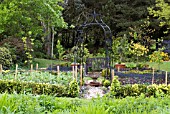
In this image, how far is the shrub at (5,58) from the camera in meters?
13.5

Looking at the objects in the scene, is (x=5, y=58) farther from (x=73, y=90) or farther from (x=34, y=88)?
(x=73, y=90)

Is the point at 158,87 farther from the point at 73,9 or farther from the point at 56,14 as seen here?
the point at 73,9

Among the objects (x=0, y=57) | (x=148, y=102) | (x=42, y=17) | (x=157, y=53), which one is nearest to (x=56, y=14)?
(x=42, y=17)

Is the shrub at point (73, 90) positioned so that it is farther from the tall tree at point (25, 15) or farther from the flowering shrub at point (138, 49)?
the tall tree at point (25, 15)

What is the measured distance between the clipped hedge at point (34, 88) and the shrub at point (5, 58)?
17.8 ft

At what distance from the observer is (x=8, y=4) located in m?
15.8

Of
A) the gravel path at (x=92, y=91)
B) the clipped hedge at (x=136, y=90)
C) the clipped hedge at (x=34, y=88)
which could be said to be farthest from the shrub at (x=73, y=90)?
the clipped hedge at (x=136, y=90)

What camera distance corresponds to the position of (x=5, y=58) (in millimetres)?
13859

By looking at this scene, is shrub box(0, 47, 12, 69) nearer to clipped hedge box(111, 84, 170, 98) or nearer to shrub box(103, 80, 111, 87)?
shrub box(103, 80, 111, 87)

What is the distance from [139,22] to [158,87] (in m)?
14.3

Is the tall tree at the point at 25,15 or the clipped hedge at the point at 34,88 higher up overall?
the tall tree at the point at 25,15

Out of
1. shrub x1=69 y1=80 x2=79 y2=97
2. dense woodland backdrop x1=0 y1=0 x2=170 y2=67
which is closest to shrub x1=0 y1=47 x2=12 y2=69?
dense woodland backdrop x1=0 y1=0 x2=170 y2=67

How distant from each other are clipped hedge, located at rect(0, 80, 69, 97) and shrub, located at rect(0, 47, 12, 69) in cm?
542

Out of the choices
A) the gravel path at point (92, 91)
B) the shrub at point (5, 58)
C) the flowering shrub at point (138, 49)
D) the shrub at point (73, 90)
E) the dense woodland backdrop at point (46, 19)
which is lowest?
the gravel path at point (92, 91)
